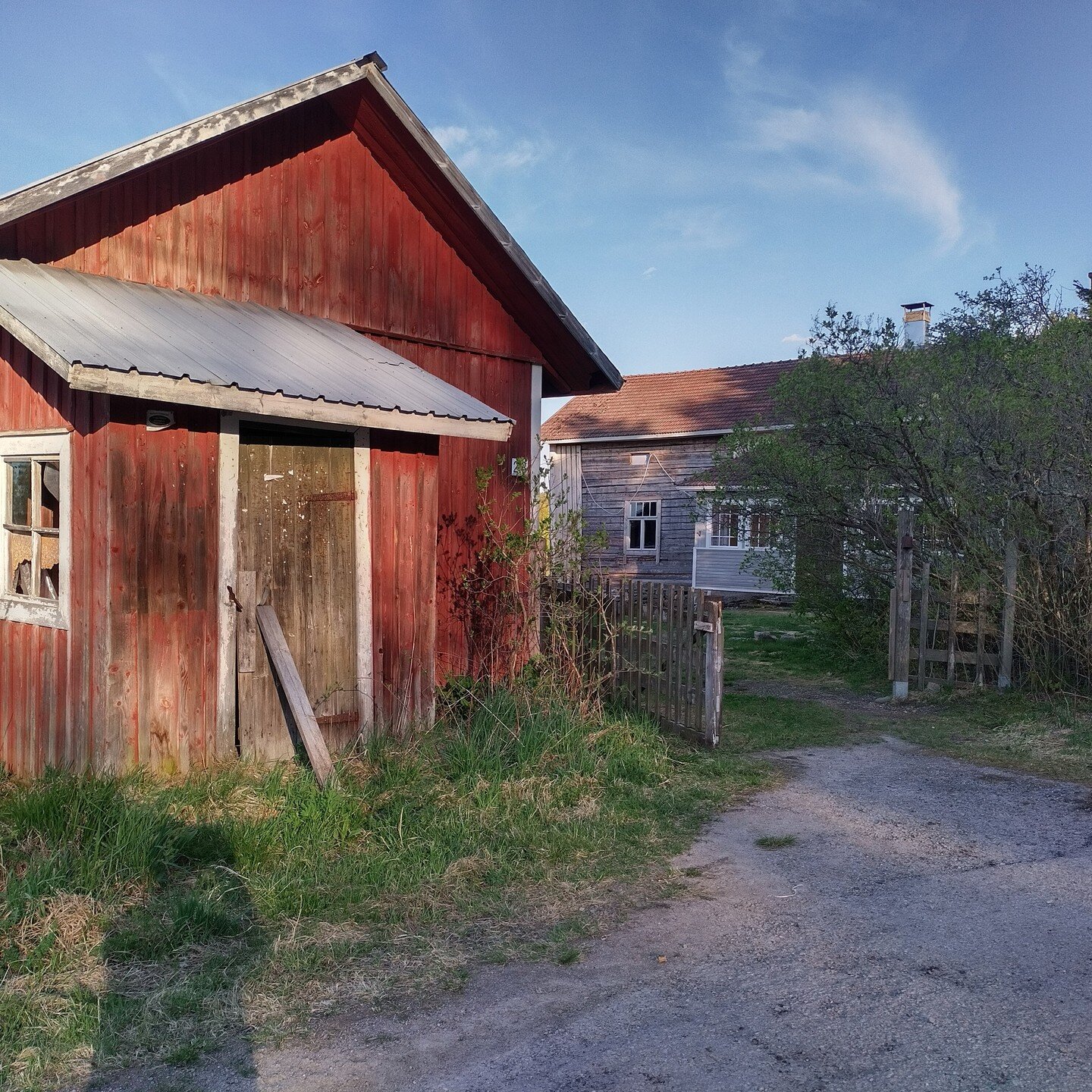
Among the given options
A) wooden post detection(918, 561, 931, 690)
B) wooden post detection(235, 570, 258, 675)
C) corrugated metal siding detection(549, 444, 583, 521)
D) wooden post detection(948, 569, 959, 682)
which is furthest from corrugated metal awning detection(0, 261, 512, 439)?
corrugated metal siding detection(549, 444, 583, 521)

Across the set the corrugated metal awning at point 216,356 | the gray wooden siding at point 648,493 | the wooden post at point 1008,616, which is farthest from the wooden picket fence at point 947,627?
the gray wooden siding at point 648,493

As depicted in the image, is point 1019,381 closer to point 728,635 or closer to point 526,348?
point 526,348

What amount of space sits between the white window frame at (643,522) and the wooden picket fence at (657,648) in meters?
15.7

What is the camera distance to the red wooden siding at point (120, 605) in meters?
5.95

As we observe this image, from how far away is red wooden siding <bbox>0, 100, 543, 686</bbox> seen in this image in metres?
6.99

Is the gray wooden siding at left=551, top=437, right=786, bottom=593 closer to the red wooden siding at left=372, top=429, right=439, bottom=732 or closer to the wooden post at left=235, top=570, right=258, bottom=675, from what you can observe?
the red wooden siding at left=372, top=429, right=439, bottom=732

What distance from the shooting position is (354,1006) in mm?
3920

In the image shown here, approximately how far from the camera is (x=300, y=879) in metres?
5.00

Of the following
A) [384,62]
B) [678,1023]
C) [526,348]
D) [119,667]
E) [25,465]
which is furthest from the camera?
[526,348]

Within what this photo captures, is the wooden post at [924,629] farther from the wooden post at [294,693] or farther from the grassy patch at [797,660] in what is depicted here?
the wooden post at [294,693]

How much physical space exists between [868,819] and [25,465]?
5949 millimetres

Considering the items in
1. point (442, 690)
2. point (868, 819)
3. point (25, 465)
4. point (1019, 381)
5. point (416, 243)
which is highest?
point (416, 243)

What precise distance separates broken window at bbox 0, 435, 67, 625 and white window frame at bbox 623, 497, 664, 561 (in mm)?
19263

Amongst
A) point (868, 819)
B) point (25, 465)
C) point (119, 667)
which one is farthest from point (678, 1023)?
point (25, 465)
